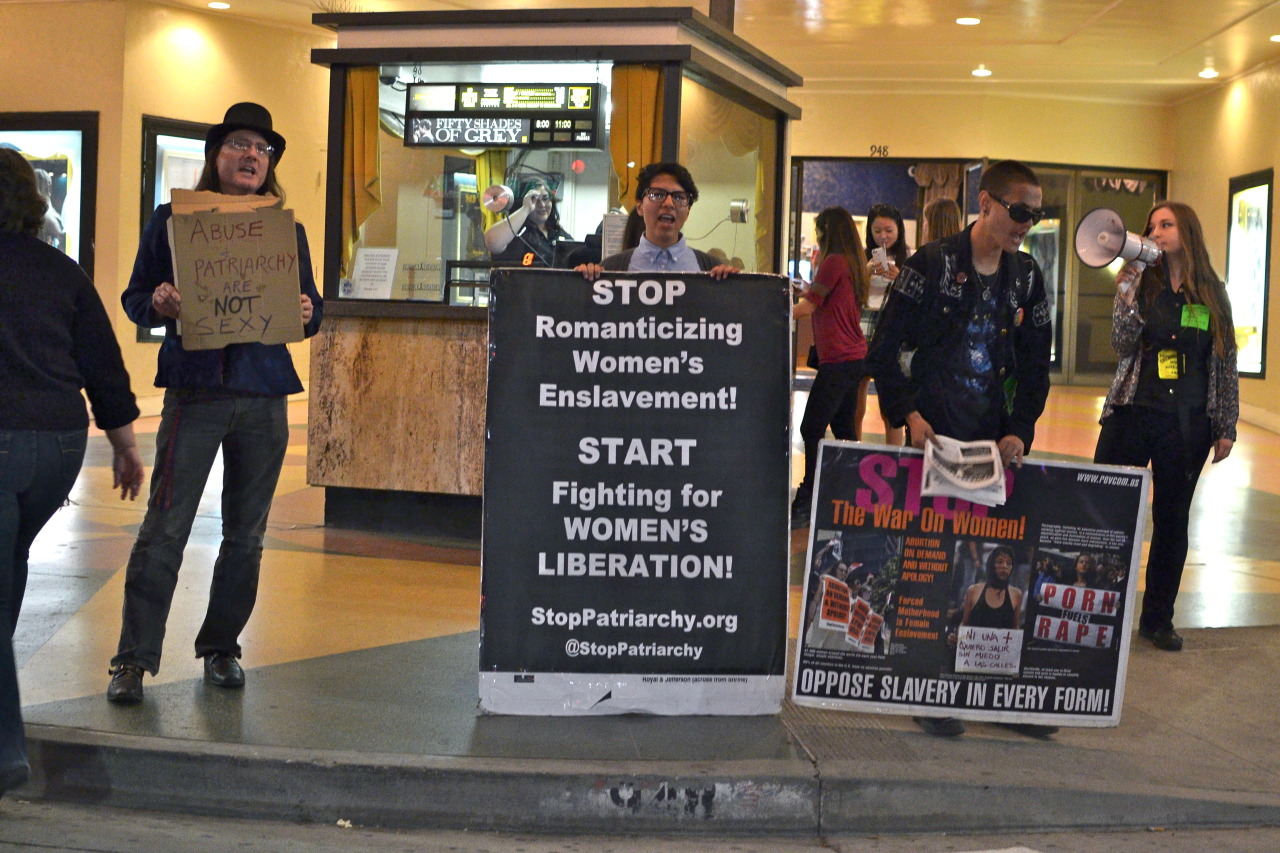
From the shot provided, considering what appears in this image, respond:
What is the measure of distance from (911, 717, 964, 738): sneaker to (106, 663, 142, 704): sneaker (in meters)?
2.56

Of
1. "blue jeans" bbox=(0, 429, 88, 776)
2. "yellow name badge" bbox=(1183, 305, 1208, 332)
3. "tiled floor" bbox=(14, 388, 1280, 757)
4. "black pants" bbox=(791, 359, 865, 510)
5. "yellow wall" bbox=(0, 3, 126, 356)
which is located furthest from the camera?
"yellow wall" bbox=(0, 3, 126, 356)

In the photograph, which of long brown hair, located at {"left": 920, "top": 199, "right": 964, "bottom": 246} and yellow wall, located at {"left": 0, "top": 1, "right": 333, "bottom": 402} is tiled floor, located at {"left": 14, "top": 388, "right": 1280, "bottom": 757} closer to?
long brown hair, located at {"left": 920, "top": 199, "right": 964, "bottom": 246}

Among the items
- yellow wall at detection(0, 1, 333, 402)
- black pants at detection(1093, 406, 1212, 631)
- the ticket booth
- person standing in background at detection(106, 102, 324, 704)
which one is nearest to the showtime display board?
the ticket booth

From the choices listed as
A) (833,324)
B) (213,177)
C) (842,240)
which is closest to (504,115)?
(842,240)

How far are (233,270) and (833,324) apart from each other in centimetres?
Answer: 468

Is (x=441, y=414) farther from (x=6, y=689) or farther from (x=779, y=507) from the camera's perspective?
(x=6, y=689)

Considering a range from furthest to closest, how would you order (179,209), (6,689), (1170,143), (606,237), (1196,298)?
(1170,143) < (606,237) < (1196,298) < (179,209) < (6,689)

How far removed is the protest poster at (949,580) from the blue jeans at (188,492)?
1855 millimetres

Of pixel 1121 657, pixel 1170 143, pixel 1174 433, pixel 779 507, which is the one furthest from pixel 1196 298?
pixel 1170 143

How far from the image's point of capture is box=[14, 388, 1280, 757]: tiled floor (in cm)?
436

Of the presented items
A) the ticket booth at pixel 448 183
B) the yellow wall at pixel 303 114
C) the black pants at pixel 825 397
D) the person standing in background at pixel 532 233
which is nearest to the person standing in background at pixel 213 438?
the ticket booth at pixel 448 183

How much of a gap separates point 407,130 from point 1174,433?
14.7 feet

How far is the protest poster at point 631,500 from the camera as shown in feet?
14.8

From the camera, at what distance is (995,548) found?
4527 mm
